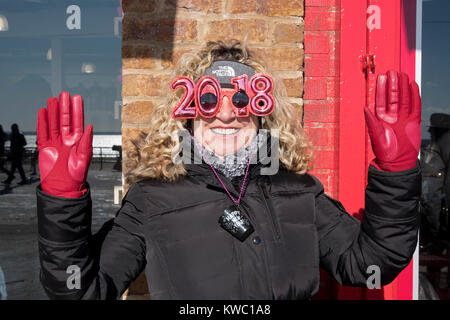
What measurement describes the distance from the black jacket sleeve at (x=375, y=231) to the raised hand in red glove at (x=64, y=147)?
0.86 meters

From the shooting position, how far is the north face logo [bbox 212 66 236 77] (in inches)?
66.6

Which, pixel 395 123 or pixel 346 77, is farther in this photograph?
pixel 346 77

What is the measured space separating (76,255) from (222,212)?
495mm

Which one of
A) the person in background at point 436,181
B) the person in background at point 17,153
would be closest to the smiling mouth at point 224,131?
Result: the person in background at point 436,181

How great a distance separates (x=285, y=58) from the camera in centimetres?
221

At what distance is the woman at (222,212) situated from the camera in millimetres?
1354

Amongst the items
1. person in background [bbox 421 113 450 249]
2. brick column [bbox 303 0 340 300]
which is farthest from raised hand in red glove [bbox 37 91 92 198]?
person in background [bbox 421 113 450 249]

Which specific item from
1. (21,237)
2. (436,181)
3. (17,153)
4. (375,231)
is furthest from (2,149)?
(375,231)

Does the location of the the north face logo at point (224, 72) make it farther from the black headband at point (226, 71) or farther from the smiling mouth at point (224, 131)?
the smiling mouth at point (224, 131)

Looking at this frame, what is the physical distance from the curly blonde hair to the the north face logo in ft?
0.19

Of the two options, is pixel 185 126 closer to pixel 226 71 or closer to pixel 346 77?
pixel 226 71

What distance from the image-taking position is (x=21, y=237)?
5715 millimetres

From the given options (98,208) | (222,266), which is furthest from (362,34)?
(98,208)

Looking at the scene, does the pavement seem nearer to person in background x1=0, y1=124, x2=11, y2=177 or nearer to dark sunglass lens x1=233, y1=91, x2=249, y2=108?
person in background x1=0, y1=124, x2=11, y2=177
